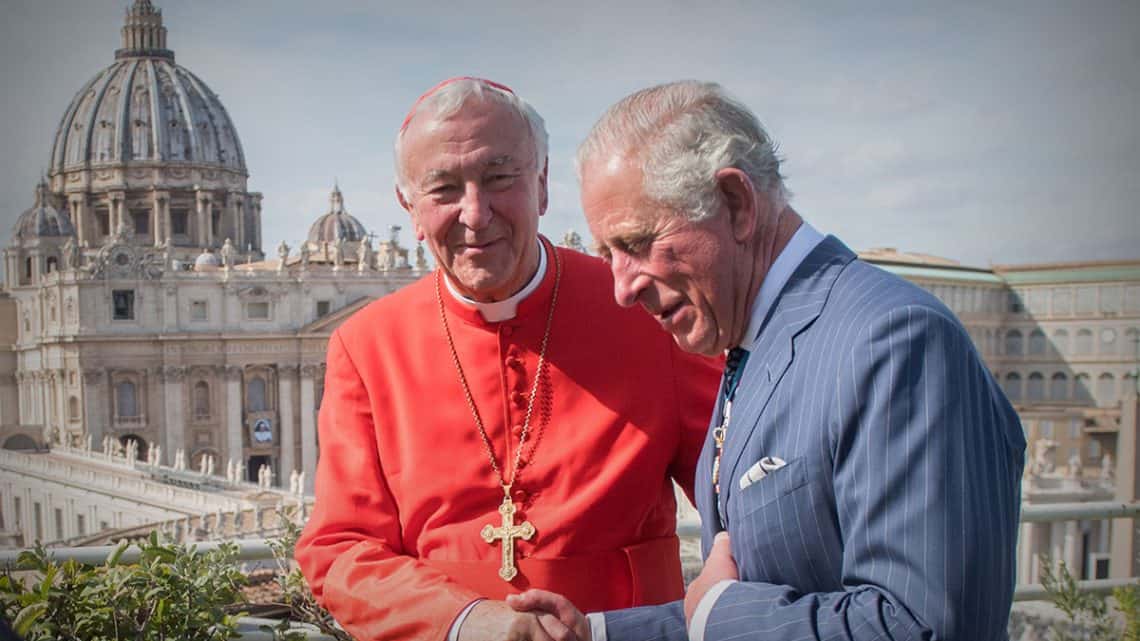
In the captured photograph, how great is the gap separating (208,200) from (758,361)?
53291 mm

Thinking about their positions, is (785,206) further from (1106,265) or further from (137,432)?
(1106,265)

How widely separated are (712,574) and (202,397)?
4093cm

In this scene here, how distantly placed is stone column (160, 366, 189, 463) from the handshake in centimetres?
3936

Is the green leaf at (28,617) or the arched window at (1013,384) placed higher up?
the green leaf at (28,617)

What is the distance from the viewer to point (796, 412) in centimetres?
145

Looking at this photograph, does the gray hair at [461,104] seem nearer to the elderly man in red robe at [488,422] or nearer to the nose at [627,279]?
the elderly man in red robe at [488,422]

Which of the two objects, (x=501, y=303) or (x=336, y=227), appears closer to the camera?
(x=501, y=303)

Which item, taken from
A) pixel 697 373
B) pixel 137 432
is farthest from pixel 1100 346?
pixel 697 373

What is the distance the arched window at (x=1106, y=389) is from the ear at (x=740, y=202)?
50.0 m

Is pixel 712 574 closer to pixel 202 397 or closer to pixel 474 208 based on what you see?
pixel 474 208

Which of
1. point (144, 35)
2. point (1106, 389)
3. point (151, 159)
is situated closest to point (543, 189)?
point (1106, 389)

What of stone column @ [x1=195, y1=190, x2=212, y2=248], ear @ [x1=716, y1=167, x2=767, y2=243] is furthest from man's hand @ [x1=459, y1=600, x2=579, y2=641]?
stone column @ [x1=195, y1=190, x2=212, y2=248]

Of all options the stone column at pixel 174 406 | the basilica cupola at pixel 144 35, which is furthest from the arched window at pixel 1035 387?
the basilica cupola at pixel 144 35

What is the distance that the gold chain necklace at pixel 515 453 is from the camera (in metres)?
2.12
